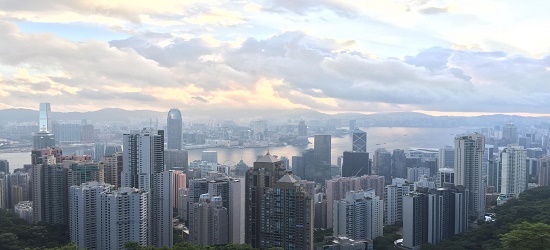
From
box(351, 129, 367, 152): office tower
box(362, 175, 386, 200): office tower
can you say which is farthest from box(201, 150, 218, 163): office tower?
box(362, 175, 386, 200): office tower

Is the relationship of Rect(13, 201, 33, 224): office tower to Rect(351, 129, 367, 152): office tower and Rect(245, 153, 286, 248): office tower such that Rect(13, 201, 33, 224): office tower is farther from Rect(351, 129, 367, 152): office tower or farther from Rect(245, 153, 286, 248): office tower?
Rect(351, 129, 367, 152): office tower

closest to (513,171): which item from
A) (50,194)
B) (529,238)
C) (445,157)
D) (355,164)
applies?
(445,157)

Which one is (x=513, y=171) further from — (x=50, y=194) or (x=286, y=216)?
(x=50, y=194)

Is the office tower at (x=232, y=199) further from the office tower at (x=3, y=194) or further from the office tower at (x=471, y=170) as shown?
the office tower at (x=471, y=170)

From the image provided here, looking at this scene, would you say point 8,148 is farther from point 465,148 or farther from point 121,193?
point 465,148

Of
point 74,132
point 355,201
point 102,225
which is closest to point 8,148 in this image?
point 74,132

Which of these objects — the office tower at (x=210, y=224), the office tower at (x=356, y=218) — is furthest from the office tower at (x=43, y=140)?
the office tower at (x=356, y=218)
